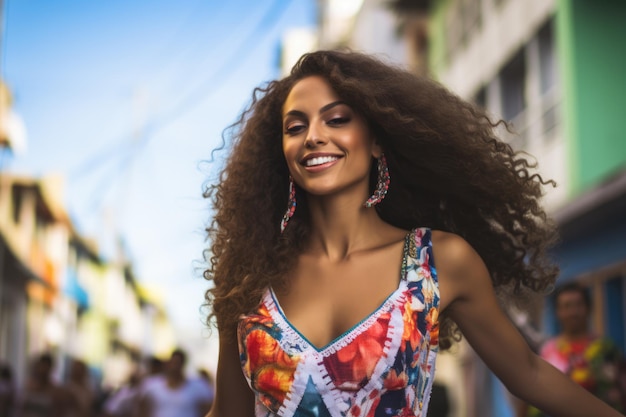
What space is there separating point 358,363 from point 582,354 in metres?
4.59

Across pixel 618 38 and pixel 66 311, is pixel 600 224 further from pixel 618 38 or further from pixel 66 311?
pixel 66 311

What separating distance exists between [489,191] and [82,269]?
4973 centimetres

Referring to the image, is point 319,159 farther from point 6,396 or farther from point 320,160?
point 6,396

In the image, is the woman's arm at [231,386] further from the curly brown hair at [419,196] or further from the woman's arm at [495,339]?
the woman's arm at [495,339]

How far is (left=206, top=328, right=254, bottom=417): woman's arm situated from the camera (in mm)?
3205

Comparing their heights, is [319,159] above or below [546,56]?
below

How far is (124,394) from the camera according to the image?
15328mm

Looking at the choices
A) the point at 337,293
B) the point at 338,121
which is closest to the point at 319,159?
the point at 338,121

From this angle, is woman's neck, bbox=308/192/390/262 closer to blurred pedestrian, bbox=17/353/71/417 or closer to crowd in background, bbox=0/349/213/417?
crowd in background, bbox=0/349/213/417

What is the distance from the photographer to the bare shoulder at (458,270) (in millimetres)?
3086

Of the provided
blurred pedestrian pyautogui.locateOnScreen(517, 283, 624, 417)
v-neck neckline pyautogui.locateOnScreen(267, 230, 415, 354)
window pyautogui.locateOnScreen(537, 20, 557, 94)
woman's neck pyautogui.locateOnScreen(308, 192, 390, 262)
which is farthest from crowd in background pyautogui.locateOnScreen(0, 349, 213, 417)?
v-neck neckline pyautogui.locateOnScreen(267, 230, 415, 354)

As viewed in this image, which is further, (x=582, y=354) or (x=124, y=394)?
(x=124, y=394)

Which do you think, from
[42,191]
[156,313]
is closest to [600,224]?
[42,191]

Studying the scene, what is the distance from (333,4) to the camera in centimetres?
5388
